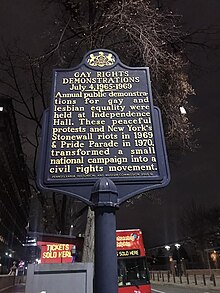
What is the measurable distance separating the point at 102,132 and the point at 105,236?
1632 millimetres

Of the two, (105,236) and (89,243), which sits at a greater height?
(89,243)

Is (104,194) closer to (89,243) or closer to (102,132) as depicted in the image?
(102,132)

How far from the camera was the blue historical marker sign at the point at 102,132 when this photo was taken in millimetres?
4152

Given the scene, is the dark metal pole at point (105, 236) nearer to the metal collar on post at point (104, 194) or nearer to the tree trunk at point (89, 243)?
the metal collar on post at point (104, 194)

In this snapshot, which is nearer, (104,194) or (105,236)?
(105,236)

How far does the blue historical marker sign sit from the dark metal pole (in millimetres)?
182

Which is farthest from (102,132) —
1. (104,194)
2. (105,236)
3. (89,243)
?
(89,243)

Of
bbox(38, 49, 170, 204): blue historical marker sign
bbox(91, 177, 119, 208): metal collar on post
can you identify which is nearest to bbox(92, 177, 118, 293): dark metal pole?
bbox(91, 177, 119, 208): metal collar on post

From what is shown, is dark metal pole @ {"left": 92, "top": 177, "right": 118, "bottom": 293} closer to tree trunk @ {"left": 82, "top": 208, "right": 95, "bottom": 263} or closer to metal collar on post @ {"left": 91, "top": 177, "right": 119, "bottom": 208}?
metal collar on post @ {"left": 91, "top": 177, "right": 119, "bottom": 208}

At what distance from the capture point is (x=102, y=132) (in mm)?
4559

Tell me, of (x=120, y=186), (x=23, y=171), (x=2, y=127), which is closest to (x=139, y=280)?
(x=23, y=171)

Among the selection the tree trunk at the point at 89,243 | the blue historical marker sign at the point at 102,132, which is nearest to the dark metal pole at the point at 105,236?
the blue historical marker sign at the point at 102,132

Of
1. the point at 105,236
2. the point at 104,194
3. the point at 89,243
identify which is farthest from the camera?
the point at 89,243

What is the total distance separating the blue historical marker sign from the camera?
4152mm
